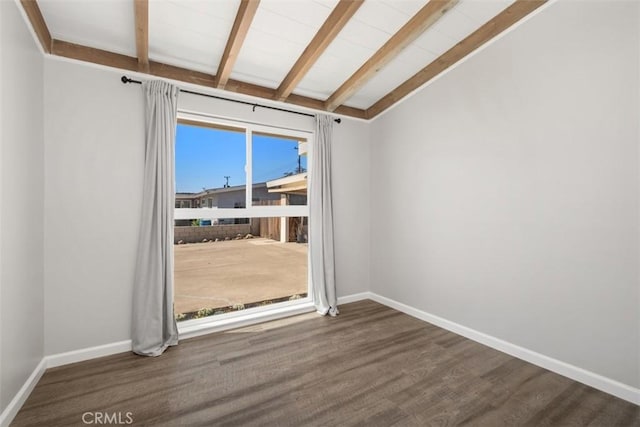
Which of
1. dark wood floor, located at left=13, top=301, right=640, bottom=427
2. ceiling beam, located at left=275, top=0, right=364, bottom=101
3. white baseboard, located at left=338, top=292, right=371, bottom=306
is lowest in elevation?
dark wood floor, located at left=13, top=301, right=640, bottom=427

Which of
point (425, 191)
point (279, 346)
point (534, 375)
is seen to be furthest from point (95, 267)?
point (534, 375)

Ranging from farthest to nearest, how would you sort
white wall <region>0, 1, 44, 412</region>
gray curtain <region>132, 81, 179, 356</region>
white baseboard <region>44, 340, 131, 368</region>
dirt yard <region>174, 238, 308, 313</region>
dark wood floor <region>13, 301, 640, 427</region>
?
1. dirt yard <region>174, 238, 308, 313</region>
2. gray curtain <region>132, 81, 179, 356</region>
3. white baseboard <region>44, 340, 131, 368</region>
4. dark wood floor <region>13, 301, 640, 427</region>
5. white wall <region>0, 1, 44, 412</region>

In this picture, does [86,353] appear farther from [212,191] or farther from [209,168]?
[209,168]

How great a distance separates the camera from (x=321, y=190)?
11.0 ft

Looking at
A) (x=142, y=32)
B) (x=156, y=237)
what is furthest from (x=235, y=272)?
(x=142, y=32)

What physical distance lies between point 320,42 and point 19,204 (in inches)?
93.7

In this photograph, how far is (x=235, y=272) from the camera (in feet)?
15.7

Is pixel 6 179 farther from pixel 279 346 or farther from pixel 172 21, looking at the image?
pixel 279 346

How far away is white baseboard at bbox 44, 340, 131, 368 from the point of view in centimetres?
216

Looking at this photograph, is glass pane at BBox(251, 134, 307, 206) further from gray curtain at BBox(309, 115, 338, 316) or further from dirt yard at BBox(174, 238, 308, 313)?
dirt yard at BBox(174, 238, 308, 313)

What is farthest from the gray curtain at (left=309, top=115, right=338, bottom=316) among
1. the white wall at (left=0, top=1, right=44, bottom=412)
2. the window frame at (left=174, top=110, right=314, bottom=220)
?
the white wall at (left=0, top=1, right=44, bottom=412)

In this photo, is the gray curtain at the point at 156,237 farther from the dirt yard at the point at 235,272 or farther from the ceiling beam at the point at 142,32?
the dirt yard at the point at 235,272

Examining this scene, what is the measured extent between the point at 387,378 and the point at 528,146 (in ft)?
6.95

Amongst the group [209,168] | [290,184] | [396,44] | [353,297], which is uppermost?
[396,44]
